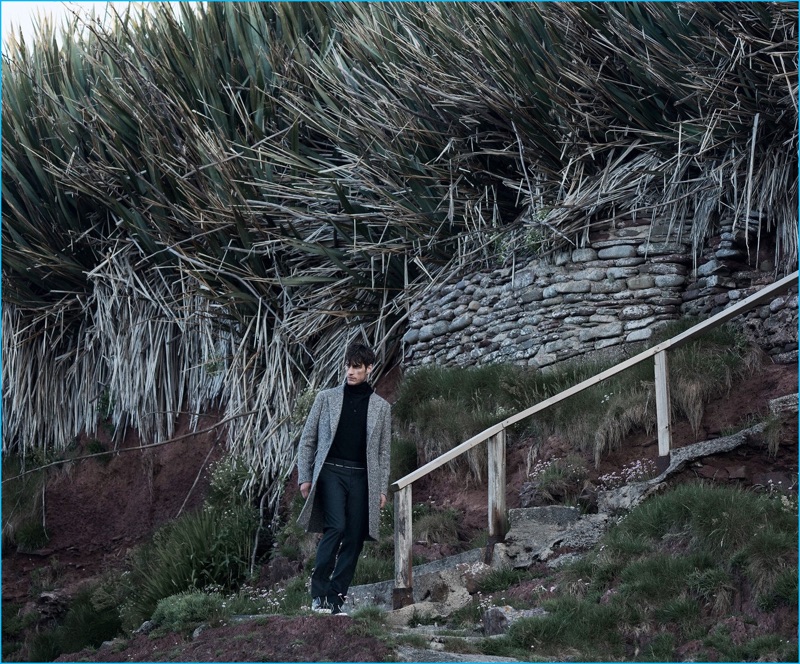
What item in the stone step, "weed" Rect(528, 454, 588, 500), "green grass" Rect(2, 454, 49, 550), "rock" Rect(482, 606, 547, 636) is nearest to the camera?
"rock" Rect(482, 606, 547, 636)

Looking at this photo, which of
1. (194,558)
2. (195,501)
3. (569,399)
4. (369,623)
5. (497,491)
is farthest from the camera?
(195,501)

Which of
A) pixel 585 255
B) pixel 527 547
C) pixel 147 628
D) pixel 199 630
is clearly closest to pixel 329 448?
pixel 199 630

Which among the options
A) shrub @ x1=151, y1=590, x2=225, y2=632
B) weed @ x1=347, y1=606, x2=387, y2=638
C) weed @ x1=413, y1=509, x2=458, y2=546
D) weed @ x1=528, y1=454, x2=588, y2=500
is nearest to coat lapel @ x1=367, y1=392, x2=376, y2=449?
weed @ x1=347, y1=606, x2=387, y2=638

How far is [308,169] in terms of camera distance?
11.3 metres

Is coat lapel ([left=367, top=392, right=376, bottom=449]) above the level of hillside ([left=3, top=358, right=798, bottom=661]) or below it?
above

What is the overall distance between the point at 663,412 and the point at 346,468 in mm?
2078

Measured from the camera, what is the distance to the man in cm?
638

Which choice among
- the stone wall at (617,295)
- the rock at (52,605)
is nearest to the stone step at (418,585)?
the stone wall at (617,295)

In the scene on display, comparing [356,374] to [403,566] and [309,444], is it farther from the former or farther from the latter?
[403,566]

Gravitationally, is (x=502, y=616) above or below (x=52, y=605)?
above

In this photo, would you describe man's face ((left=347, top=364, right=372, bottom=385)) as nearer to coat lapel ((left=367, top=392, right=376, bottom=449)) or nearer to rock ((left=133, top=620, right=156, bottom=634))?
coat lapel ((left=367, top=392, right=376, bottom=449))

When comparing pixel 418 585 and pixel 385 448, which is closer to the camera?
pixel 385 448

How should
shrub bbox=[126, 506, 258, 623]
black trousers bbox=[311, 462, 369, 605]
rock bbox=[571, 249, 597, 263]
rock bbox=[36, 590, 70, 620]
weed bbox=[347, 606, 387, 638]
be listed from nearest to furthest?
weed bbox=[347, 606, 387, 638] < black trousers bbox=[311, 462, 369, 605] < shrub bbox=[126, 506, 258, 623] < rock bbox=[571, 249, 597, 263] < rock bbox=[36, 590, 70, 620]

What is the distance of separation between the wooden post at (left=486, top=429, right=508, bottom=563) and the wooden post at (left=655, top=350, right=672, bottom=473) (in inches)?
38.9
